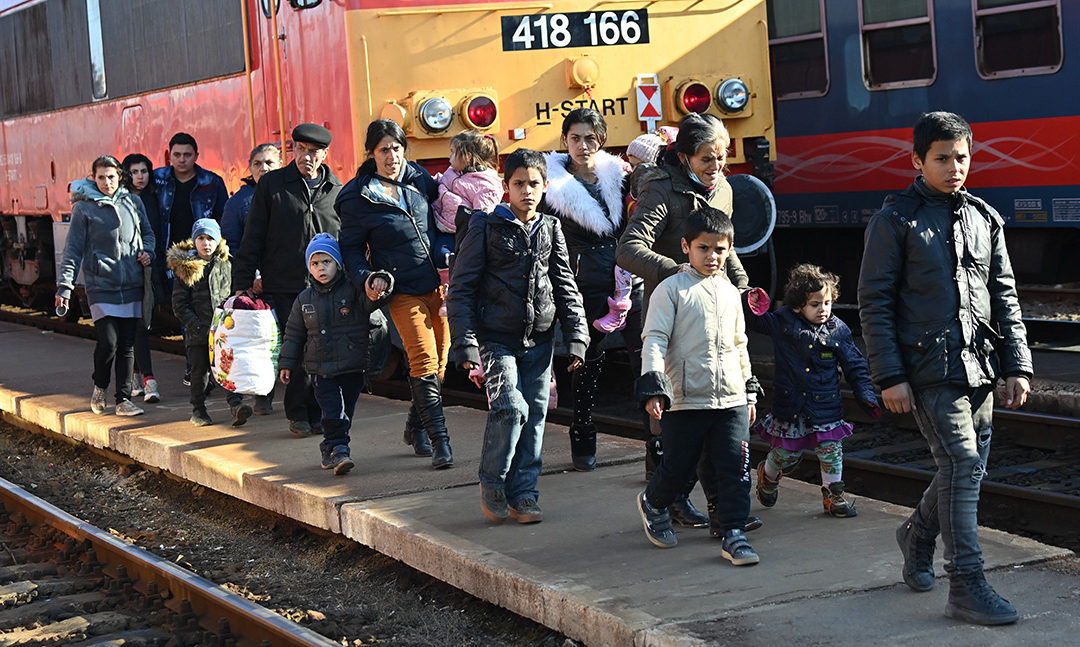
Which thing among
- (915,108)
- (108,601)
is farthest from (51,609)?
(915,108)

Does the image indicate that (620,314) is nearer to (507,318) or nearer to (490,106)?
(507,318)

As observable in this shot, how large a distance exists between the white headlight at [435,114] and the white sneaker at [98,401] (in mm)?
2679

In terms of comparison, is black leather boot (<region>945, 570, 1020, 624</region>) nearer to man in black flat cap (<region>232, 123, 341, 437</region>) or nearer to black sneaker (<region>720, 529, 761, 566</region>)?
black sneaker (<region>720, 529, 761, 566</region>)

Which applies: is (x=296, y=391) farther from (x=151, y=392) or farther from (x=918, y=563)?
(x=918, y=563)

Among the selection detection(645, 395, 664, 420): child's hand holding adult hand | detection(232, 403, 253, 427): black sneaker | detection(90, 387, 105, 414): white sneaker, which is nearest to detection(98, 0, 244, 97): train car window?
detection(90, 387, 105, 414): white sneaker

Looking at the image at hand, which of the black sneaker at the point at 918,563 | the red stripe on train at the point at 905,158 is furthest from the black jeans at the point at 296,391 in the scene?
the red stripe on train at the point at 905,158

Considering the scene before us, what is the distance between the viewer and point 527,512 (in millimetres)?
5949

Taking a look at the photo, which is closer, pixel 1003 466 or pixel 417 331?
pixel 417 331

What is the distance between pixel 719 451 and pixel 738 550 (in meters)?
0.36

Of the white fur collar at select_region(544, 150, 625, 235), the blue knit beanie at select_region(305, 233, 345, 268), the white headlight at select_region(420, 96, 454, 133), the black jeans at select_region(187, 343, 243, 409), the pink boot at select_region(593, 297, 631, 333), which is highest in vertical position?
the white headlight at select_region(420, 96, 454, 133)

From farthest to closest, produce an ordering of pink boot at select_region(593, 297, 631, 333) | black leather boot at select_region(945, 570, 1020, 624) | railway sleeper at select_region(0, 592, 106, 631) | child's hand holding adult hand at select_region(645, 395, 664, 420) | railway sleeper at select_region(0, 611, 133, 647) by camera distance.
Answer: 1. pink boot at select_region(593, 297, 631, 333)
2. railway sleeper at select_region(0, 592, 106, 631)
3. railway sleeper at select_region(0, 611, 133, 647)
4. child's hand holding adult hand at select_region(645, 395, 664, 420)
5. black leather boot at select_region(945, 570, 1020, 624)

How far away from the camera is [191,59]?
11.3 metres

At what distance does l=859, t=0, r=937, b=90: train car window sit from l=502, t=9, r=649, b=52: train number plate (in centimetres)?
364

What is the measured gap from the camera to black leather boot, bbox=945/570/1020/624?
14.5ft
